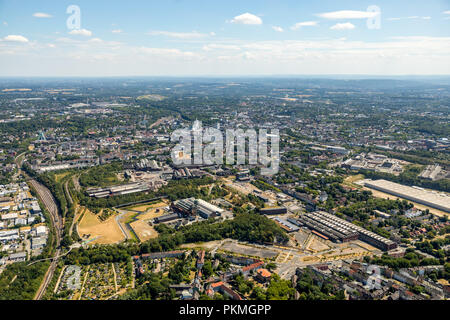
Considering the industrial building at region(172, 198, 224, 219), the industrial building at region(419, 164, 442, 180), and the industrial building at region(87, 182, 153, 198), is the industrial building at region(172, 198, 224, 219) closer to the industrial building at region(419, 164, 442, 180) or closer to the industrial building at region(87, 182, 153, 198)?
the industrial building at region(87, 182, 153, 198)

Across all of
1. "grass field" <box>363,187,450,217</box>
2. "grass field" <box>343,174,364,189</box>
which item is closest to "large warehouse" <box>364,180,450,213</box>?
"grass field" <box>363,187,450,217</box>

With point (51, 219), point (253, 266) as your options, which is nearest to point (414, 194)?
point (253, 266)

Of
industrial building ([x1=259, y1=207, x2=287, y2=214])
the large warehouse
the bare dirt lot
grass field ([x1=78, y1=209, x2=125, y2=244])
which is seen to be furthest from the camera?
the large warehouse

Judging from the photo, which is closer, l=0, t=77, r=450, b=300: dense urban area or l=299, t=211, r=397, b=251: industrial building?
l=0, t=77, r=450, b=300: dense urban area

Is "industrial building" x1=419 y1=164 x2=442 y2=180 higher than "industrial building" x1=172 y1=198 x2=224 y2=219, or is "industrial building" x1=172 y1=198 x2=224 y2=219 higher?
"industrial building" x1=419 y1=164 x2=442 y2=180

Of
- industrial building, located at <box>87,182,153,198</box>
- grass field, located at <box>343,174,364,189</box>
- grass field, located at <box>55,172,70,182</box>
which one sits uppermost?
grass field, located at <box>55,172,70,182</box>

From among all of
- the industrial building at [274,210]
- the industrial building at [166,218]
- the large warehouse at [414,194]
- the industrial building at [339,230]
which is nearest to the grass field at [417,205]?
the large warehouse at [414,194]

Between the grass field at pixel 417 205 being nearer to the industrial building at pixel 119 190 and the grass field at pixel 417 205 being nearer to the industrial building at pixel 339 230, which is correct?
the industrial building at pixel 339 230
